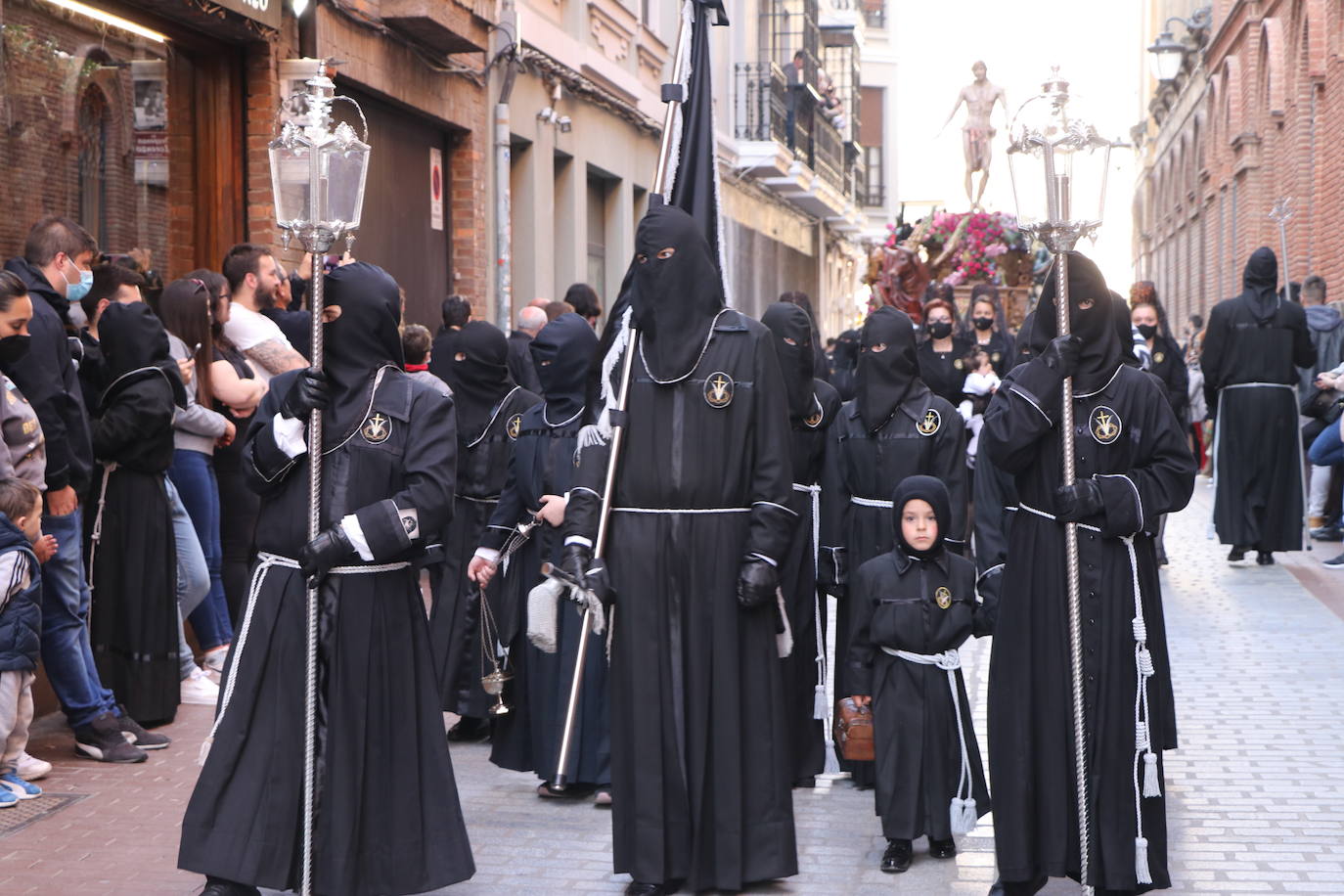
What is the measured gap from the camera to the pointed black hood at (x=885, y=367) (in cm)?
771

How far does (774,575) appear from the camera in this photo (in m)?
6.00

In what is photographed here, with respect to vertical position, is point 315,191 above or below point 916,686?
above

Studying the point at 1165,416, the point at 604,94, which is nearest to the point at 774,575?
the point at 1165,416

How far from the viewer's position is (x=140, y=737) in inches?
323

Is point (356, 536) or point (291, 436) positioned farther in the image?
point (291, 436)

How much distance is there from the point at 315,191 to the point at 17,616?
8.27 ft

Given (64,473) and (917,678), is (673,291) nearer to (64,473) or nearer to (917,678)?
(917,678)

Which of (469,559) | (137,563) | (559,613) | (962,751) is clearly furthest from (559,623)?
(137,563)

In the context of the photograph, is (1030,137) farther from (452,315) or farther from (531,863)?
(452,315)

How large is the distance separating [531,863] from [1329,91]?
63.1 feet

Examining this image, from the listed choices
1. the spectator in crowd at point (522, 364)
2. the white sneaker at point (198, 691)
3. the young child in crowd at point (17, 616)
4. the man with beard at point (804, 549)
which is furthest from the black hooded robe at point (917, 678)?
the spectator in crowd at point (522, 364)

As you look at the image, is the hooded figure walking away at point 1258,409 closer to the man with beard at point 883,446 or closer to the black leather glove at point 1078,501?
the man with beard at point 883,446

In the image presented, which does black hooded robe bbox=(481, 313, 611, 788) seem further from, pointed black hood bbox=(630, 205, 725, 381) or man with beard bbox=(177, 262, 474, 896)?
man with beard bbox=(177, 262, 474, 896)

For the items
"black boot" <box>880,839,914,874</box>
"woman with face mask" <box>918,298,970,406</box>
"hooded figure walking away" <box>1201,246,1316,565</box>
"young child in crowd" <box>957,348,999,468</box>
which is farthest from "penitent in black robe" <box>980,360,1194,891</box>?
"hooded figure walking away" <box>1201,246,1316,565</box>
